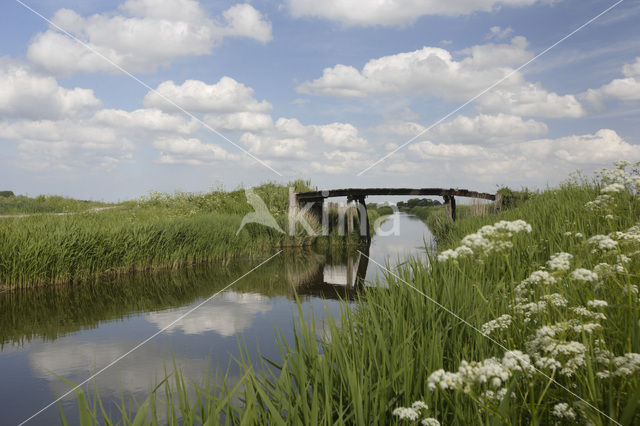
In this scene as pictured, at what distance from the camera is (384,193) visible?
22.5 m

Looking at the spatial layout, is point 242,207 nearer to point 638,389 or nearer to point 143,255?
point 143,255

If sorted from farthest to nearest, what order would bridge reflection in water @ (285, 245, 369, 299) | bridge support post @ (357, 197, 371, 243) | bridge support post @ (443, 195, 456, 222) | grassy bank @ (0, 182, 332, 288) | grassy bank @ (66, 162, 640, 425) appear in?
bridge support post @ (357, 197, 371, 243)
bridge support post @ (443, 195, 456, 222)
bridge reflection in water @ (285, 245, 369, 299)
grassy bank @ (0, 182, 332, 288)
grassy bank @ (66, 162, 640, 425)

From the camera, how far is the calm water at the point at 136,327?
6.08 metres

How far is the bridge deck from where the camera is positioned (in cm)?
2133

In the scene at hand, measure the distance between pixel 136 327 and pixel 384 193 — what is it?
52.7ft

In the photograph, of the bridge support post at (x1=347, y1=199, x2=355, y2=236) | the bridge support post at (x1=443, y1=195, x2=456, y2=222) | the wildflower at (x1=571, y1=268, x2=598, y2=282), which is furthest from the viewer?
the bridge support post at (x1=347, y1=199, x2=355, y2=236)

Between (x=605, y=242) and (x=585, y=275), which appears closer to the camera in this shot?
(x=585, y=275)

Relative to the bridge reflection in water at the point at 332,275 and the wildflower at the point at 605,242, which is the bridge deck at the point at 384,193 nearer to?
the bridge reflection in water at the point at 332,275

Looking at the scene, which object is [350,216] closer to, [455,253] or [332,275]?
[332,275]

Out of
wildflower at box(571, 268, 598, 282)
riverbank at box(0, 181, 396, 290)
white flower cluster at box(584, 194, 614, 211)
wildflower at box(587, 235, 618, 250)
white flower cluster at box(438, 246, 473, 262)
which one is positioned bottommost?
riverbank at box(0, 181, 396, 290)

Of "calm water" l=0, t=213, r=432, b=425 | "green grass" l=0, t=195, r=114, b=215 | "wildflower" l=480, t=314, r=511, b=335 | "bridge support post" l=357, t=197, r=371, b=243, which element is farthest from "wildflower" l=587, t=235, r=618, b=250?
"green grass" l=0, t=195, r=114, b=215

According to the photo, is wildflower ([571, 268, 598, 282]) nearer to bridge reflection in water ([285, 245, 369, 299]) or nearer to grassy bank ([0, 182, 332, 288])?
bridge reflection in water ([285, 245, 369, 299])

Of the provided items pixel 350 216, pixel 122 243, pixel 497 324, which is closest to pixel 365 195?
pixel 350 216

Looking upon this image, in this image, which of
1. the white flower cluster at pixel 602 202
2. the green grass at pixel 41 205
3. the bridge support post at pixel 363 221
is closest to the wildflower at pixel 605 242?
the white flower cluster at pixel 602 202
